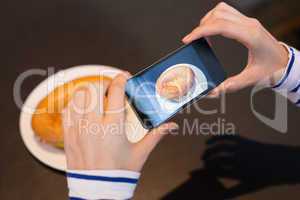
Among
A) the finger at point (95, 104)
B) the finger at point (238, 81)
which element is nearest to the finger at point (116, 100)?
the finger at point (95, 104)

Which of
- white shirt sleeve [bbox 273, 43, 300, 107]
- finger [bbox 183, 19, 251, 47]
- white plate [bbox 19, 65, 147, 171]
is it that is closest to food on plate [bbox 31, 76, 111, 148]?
white plate [bbox 19, 65, 147, 171]

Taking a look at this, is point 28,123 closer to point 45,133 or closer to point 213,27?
point 45,133

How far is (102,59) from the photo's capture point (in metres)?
0.65

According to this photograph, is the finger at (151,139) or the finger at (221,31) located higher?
the finger at (221,31)

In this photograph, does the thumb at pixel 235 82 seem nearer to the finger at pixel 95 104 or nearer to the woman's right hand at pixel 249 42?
the woman's right hand at pixel 249 42

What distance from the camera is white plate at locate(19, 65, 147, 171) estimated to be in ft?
1.82

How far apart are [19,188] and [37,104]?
0.12 meters

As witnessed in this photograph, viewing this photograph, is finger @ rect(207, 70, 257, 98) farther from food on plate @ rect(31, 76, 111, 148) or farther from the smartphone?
food on plate @ rect(31, 76, 111, 148)

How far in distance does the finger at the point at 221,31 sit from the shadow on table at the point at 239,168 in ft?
0.55

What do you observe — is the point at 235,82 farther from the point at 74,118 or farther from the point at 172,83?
the point at 74,118

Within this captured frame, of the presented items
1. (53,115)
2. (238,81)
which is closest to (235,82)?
(238,81)

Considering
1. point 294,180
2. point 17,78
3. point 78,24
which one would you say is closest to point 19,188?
point 17,78

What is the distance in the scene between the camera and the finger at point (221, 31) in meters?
0.51

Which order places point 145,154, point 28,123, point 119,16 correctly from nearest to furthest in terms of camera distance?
1. point 145,154
2. point 28,123
3. point 119,16
